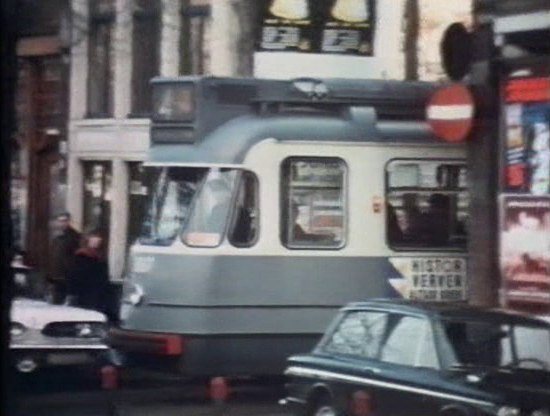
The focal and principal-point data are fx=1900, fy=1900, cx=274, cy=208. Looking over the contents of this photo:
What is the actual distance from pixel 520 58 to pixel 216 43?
429cm

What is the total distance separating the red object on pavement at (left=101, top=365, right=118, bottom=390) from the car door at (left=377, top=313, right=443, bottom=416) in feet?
9.59

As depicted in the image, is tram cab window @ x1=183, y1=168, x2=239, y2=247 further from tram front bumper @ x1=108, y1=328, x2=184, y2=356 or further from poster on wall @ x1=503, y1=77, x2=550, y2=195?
poster on wall @ x1=503, y1=77, x2=550, y2=195

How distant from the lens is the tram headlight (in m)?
11.0

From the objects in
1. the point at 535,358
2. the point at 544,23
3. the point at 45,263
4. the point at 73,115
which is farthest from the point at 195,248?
the point at 73,115

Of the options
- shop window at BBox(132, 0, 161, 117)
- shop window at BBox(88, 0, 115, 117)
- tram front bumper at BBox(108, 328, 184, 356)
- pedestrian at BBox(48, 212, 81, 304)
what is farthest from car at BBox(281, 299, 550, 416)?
shop window at BBox(132, 0, 161, 117)

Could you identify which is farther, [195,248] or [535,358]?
[195,248]

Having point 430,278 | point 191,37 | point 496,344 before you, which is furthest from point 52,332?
point 191,37

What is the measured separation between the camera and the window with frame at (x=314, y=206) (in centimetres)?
1068

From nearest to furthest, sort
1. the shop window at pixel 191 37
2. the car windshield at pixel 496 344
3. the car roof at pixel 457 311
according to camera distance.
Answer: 1. the car windshield at pixel 496 344
2. the car roof at pixel 457 311
3. the shop window at pixel 191 37

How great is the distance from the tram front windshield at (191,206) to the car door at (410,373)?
10.9 feet

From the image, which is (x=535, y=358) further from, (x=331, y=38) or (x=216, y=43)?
(x=216, y=43)

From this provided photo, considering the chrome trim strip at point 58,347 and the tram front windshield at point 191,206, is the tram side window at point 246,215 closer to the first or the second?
the tram front windshield at point 191,206

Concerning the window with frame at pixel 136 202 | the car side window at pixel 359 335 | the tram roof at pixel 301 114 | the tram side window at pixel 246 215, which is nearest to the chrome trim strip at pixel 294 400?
the car side window at pixel 359 335

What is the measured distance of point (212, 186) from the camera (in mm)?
11086
